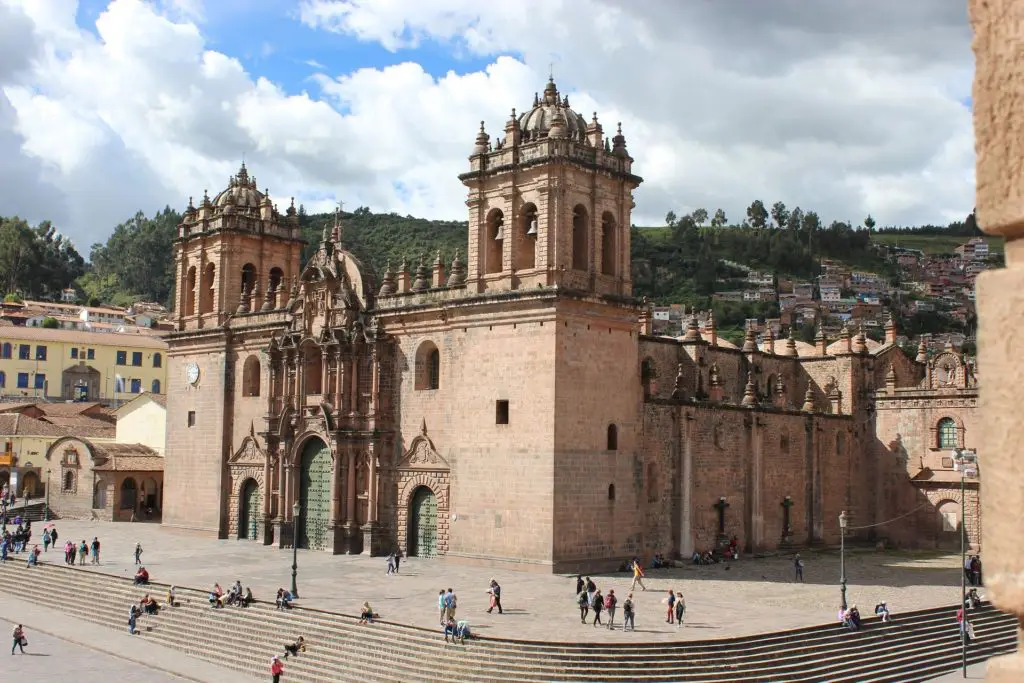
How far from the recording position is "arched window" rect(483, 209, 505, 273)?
1273 inches

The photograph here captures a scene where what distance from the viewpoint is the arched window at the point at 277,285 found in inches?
1593

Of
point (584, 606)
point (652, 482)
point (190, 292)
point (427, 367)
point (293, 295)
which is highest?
point (190, 292)

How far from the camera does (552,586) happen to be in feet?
89.9

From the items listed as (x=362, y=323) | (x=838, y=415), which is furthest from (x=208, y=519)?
(x=838, y=415)

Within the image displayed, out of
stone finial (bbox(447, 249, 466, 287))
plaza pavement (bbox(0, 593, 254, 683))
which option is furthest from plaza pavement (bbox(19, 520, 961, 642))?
stone finial (bbox(447, 249, 466, 287))

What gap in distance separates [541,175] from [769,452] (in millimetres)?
14289

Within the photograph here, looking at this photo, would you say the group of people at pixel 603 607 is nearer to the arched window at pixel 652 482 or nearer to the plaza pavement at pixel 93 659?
the plaza pavement at pixel 93 659

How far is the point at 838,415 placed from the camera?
42812mm

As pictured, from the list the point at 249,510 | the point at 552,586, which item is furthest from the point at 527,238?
the point at 249,510

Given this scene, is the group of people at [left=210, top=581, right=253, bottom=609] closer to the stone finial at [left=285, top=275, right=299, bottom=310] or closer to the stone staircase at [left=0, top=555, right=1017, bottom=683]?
the stone staircase at [left=0, top=555, right=1017, bottom=683]

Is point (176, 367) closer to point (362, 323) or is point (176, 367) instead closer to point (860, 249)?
point (362, 323)

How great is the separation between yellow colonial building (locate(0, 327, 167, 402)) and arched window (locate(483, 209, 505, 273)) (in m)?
47.2

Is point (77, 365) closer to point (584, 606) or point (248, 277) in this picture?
point (248, 277)

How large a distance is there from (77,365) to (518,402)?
50.8m
